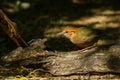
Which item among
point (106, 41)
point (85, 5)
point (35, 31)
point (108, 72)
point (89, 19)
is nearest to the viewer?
point (108, 72)

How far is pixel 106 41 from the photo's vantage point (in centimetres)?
739

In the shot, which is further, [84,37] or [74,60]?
[84,37]

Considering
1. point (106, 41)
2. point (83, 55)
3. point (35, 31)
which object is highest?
point (35, 31)

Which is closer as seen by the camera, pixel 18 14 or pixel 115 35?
pixel 115 35

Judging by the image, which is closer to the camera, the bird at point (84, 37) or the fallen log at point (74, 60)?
the fallen log at point (74, 60)

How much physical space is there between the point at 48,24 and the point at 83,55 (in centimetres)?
402

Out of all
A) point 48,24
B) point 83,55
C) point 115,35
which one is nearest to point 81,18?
point 48,24

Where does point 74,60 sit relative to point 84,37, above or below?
below

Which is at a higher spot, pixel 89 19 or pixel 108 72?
pixel 89 19

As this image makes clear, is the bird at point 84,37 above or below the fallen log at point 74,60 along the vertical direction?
above

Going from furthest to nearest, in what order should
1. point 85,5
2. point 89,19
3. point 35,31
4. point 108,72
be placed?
point 85,5 < point 89,19 < point 35,31 < point 108,72

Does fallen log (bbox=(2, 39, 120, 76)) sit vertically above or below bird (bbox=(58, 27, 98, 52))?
below

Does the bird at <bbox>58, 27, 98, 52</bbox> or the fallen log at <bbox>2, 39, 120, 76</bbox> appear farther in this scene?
the bird at <bbox>58, 27, 98, 52</bbox>

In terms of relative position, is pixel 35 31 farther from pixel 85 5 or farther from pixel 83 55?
pixel 83 55
